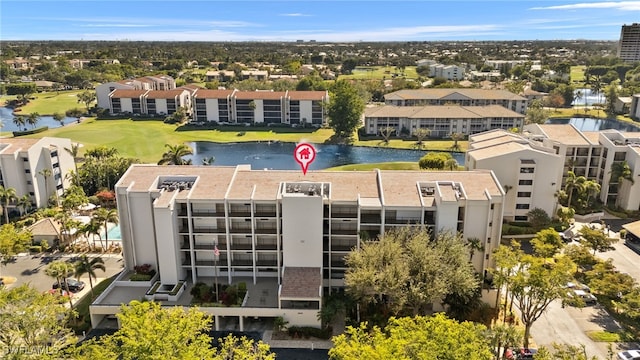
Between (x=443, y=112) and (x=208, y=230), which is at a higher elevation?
(x=443, y=112)

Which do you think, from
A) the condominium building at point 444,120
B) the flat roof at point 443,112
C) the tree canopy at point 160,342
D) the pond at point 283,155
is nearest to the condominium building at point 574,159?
the pond at point 283,155

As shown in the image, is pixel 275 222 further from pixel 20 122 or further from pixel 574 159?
pixel 20 122

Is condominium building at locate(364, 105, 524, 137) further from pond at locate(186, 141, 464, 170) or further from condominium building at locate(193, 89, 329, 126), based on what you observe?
condominium building at locate(193, 89, 329, 126)

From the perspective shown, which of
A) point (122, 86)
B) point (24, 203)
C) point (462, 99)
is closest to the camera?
point (24, 203)

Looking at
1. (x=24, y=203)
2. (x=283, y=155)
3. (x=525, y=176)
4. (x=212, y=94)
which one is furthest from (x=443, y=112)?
(x=24, y=203)

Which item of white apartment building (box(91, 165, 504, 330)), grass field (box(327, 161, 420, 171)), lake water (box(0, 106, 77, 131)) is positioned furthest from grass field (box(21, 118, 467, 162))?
white apartment building (box(91, 165, 504, 330))
